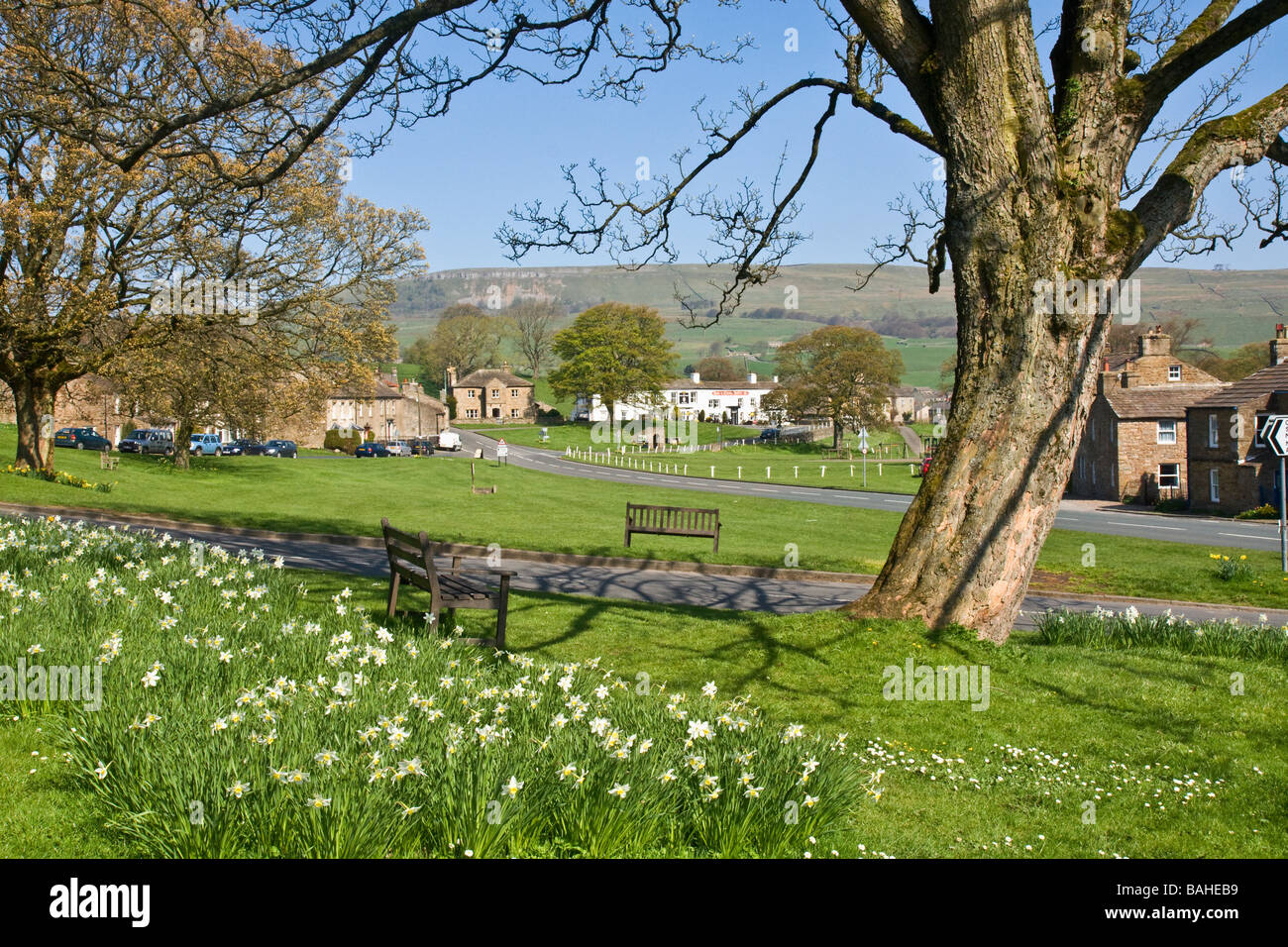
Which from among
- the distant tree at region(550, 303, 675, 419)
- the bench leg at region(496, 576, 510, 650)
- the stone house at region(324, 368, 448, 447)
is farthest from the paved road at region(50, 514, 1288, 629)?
the distant tree at region(550, 303, 675, 419)

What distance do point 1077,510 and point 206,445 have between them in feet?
189

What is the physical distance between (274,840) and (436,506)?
3090 cm

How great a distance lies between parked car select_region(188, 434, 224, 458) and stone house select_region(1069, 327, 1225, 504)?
190 feet

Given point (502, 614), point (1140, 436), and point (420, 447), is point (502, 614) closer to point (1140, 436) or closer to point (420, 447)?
point (1140, 436)

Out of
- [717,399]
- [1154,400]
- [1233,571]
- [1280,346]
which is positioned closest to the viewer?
[1233,571]

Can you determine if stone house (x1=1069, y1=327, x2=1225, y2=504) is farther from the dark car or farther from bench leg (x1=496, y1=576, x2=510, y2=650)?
the dark car

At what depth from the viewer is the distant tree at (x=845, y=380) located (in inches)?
3403

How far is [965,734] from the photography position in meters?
7.38

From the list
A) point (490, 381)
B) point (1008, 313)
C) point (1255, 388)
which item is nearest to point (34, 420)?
point (1008, 313)

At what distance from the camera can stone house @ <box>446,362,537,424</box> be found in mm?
134750

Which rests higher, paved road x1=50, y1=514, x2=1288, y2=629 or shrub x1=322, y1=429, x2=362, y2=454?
shrub x1=322, y1=429, x2=362, y2=454

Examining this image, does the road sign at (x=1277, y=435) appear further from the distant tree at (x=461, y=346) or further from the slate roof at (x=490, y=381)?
the distant tree at (x=461, y=346)
